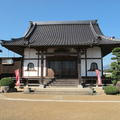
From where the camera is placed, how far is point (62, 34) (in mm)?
16906

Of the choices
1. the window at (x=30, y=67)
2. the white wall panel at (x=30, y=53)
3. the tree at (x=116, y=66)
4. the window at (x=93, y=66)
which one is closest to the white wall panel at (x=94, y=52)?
the window at (x=93, y=66)

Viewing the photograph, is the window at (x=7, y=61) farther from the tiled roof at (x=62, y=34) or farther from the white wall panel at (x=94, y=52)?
the white wall panel at (x=94, y=52)

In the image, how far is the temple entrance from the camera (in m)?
15.3

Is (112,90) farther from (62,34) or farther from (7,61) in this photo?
(7,61)

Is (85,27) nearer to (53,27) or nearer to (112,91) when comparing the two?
(53,27)

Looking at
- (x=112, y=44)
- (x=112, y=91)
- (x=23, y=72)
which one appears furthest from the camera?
(x=23, y=72)

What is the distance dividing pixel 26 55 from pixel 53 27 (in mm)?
6358

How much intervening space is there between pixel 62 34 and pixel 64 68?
189 inches

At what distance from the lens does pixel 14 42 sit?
1421cm

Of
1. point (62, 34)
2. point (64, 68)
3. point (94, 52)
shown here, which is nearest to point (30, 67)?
point (64, 68)

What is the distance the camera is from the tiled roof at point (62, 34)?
13906mm

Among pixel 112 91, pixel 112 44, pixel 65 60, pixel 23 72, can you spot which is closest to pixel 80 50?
pixel 65 60

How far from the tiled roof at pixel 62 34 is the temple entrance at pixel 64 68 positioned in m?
2.81

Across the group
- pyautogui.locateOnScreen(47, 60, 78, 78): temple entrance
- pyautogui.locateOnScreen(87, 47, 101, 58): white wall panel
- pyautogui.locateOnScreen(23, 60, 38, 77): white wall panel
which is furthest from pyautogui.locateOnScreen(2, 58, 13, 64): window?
pyautogui.locateOnScreen(87, 47, 101, 58): white wall panel
